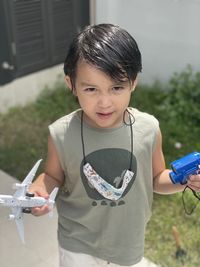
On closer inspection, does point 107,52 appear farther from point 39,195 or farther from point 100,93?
point 39,195

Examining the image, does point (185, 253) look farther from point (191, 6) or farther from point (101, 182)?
point (191, 6)

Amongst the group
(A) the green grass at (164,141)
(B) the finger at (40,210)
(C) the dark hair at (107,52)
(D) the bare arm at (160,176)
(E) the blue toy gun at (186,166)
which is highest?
(C) the dark hair at (107,52)

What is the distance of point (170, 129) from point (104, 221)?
2262 mm

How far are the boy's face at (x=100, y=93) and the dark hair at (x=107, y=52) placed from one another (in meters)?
0.02

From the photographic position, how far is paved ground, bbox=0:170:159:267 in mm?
2363

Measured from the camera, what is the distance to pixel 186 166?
128cm

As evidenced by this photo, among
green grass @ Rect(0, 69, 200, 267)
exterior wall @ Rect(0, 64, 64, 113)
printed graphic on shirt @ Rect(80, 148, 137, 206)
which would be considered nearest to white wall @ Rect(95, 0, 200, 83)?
green grass @ Rect(0, 69, 200, 267)

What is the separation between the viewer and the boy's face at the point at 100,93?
124 centimetres

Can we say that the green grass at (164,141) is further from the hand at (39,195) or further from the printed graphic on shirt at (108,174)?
the hand at (39,195)

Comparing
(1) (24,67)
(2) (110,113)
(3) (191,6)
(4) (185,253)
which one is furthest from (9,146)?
(2) (110,113)

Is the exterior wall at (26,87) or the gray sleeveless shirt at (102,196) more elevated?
the gray sleeveless shirt at (102,196)

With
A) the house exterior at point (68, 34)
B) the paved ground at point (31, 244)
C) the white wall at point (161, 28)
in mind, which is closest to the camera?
the paved ground at point (31, 244)

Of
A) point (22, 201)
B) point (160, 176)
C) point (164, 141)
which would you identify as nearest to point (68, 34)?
point (164, 141)

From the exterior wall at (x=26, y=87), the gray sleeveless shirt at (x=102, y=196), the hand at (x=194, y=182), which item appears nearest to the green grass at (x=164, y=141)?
the exterior wall at (x=26, y=87)
